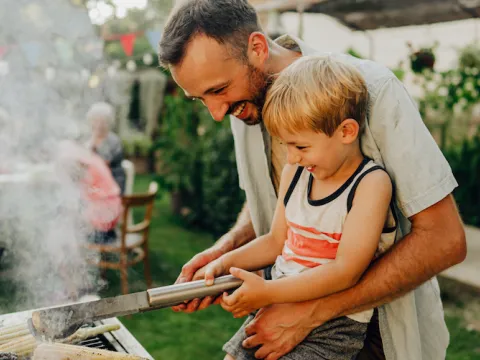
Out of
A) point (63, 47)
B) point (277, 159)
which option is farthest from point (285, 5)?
point (277, 159)

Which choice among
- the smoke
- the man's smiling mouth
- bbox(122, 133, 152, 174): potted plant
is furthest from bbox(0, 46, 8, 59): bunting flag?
the man's smiling mouth

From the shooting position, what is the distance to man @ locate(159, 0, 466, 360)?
5.81 ft

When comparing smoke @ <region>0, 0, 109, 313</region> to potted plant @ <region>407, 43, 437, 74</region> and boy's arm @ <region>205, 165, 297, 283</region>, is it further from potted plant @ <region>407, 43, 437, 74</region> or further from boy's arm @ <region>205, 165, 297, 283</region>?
potted plant @ <region>407, 43, 437, 74</region>

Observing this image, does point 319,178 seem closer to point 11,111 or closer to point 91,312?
point 91,312

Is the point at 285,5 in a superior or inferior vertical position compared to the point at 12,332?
superior

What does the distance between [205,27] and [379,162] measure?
0.87 m

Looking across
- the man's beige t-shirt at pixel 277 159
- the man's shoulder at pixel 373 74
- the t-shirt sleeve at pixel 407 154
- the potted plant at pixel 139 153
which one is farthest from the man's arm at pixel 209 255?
the potted plant at pixel 139 153

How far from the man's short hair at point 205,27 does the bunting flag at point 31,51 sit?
640 centimetres

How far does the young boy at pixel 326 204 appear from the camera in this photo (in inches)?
A: 68.0

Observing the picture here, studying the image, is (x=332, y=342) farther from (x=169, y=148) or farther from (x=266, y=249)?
(x=169, y=148)

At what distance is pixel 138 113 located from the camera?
56.5ft

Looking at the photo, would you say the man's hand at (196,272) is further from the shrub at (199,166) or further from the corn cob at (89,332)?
the shrub at (199,166)

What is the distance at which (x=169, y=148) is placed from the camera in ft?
30.1

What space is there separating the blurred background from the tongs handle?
1469 mm
